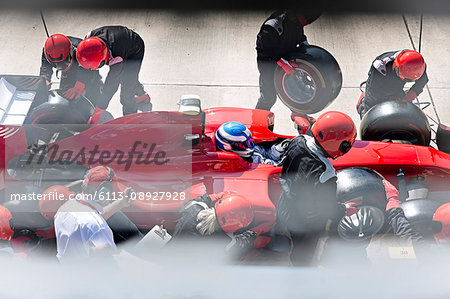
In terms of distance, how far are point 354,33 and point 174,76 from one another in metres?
2.37

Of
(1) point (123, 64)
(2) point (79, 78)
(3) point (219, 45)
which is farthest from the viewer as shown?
(3) point (219, 45)

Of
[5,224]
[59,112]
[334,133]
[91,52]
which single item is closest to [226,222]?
[334,133]

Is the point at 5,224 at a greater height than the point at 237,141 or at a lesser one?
lesser

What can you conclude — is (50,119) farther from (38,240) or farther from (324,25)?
(324,25)

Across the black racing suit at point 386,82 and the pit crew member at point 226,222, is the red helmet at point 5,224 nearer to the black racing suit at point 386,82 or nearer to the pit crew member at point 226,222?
the pit crew member at point 226,222

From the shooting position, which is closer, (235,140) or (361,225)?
(361,225)

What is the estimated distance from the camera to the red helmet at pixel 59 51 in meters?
3.74

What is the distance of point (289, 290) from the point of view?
111 inches

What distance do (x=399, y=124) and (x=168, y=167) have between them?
1.95 metres

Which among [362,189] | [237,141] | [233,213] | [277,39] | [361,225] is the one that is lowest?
[361,225]

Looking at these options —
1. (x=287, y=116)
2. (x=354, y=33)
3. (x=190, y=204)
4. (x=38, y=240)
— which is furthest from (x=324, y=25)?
(x=38, y=240)

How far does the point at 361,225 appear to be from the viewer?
114 inches

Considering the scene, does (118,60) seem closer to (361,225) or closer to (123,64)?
(123,64)

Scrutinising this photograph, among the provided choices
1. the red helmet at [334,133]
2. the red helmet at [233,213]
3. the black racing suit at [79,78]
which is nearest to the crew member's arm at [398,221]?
the red helmet at [334,133]
